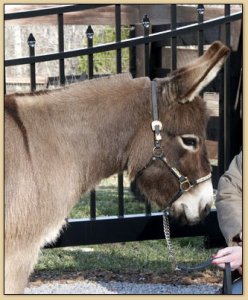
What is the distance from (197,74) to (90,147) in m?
0.72

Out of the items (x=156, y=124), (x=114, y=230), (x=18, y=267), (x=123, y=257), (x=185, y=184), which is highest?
(x=156, y=124)

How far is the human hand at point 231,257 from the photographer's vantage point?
13.3 ft

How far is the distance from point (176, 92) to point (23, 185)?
3.32ft

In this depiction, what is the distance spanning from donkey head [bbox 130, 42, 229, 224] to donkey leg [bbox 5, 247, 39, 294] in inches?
30.9

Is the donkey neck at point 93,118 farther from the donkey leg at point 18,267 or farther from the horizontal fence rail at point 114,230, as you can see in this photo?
the horizontal fence rail at point 114,230

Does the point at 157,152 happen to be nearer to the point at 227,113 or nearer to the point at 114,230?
the point at 114,230

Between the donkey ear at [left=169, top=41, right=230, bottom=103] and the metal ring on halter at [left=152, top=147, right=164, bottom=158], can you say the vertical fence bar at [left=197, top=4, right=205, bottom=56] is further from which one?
the metal ring on halter at [left=152, top=147, right=164, bottom=158]

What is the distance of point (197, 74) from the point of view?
410 cm

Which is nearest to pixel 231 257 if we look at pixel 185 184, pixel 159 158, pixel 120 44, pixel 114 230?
pixel 185 184

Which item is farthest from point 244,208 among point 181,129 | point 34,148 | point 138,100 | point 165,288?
point 165,288

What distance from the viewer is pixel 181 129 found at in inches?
167

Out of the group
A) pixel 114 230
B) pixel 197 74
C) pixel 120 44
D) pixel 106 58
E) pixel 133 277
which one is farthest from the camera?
pixel 106 58

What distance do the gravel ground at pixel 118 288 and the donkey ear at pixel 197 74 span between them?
2.25 meters

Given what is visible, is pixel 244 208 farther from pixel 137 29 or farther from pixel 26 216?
pixel 137 29
